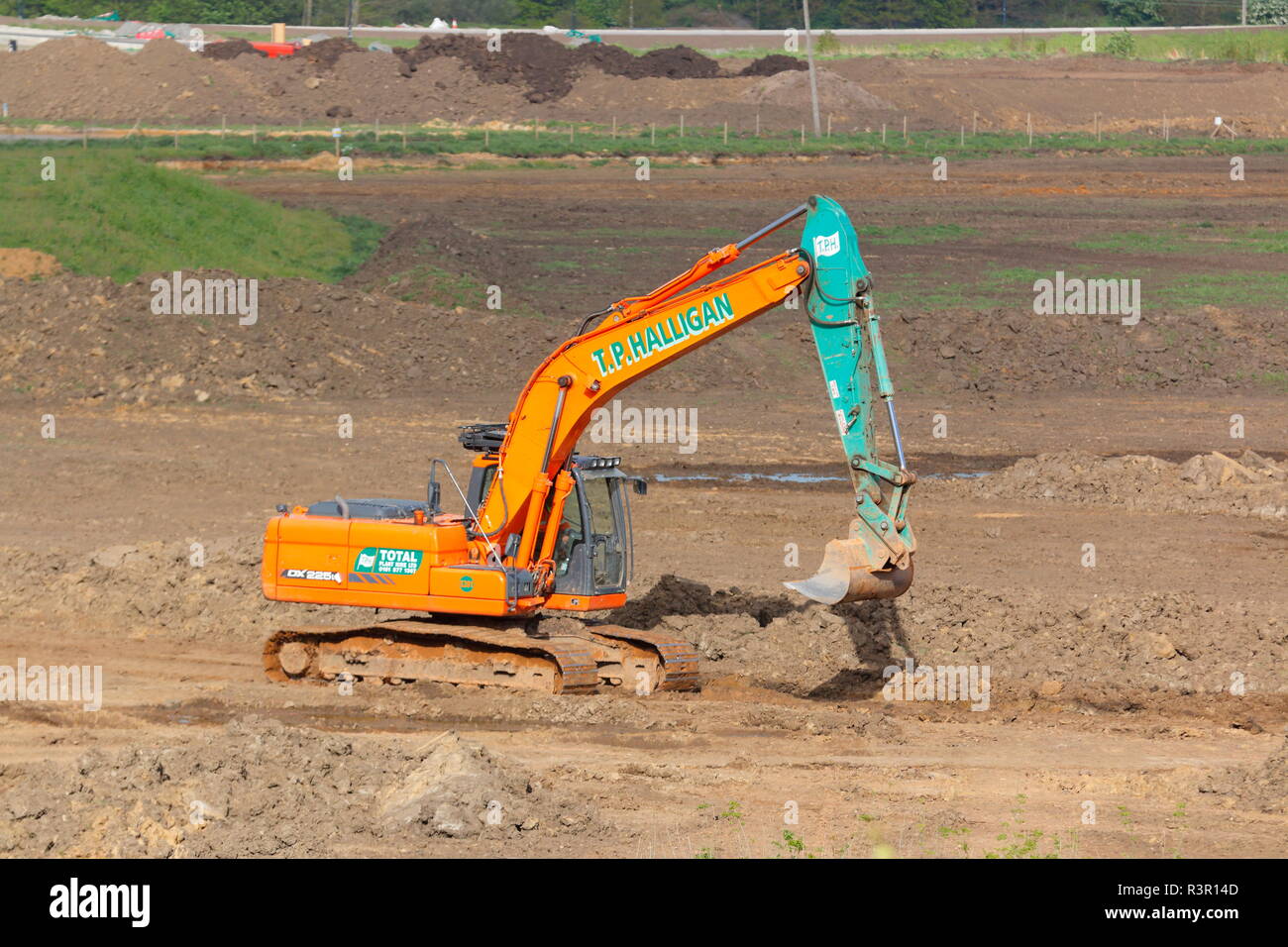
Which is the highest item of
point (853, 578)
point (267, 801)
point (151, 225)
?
point (151, 225)

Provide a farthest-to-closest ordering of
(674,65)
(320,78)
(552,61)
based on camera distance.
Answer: (674,65)
(552,61)
(320,78)

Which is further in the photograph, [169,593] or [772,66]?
[772,66]

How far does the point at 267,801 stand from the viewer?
10258 mm

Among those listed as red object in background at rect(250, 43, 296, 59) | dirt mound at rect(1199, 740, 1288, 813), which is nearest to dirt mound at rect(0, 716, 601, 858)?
dirt mound at rect(1199, 740, 1288, 813)

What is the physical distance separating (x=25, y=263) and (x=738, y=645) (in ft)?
73.7

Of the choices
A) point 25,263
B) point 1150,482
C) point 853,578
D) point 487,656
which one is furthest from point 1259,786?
point 25,263

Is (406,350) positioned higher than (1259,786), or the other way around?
(406,350)

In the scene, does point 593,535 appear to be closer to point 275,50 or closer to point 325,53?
point 325,53

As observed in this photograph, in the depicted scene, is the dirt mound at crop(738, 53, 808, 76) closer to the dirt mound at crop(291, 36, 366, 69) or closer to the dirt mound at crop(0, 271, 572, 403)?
the dirt mound at crop(291, 36, 366, 69)

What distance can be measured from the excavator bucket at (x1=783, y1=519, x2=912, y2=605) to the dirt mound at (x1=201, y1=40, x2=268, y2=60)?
68059mm

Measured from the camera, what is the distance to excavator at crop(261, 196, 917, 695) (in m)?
12.9

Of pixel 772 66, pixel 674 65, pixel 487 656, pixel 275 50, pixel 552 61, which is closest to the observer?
pixel 487 656

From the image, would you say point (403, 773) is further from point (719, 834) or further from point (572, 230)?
point (572, 230)

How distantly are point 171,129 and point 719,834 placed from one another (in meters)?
56.3
